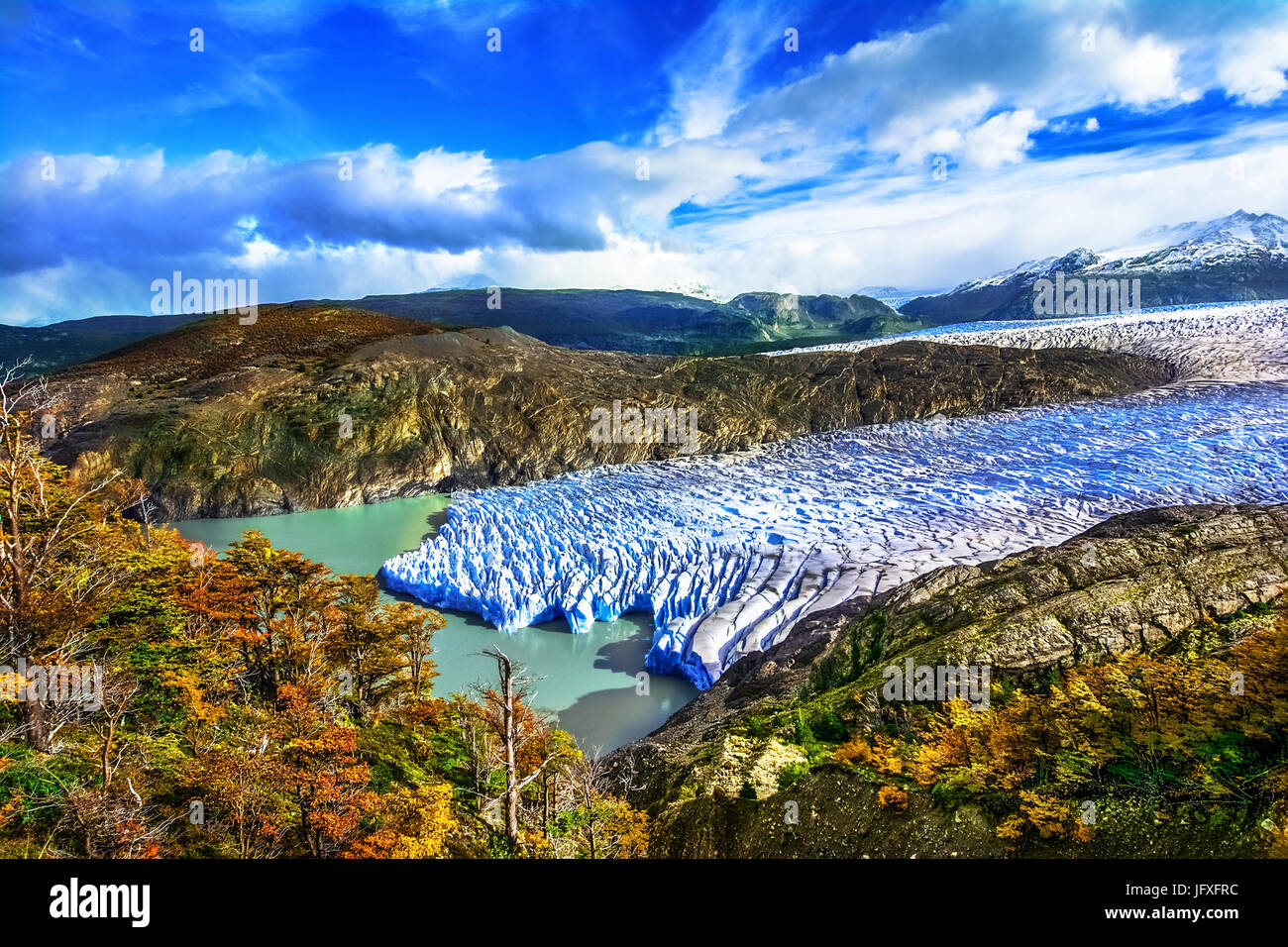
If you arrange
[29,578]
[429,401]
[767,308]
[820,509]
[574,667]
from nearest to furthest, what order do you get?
1. [29,578]
2. [574,667]
3. [820,509]
4. [429,401]
5. [767,308]

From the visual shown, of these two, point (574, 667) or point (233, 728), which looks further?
point (574, 667)

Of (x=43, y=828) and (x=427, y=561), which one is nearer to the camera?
(x=43, y=828)

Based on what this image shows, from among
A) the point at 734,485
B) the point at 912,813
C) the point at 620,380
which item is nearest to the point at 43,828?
the point at 912,813

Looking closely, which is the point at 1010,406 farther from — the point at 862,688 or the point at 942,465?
the point at 862,688

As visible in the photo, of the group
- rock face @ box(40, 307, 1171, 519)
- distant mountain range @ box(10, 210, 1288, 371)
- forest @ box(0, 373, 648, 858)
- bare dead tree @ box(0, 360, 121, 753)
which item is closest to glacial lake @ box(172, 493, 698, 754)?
forest @ box(0, 373, 648, 858)

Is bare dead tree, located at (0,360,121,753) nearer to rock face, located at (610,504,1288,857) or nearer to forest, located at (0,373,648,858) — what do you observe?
forest, located at (0,373,648,858)

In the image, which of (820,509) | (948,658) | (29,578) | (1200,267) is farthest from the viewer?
(1200,267)

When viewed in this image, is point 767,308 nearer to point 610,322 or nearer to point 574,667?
point 610,322

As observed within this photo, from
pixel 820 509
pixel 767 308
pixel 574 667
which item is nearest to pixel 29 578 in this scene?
A: pixel 574 667
